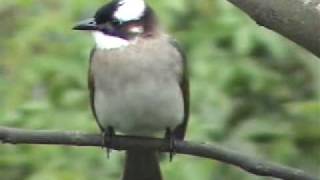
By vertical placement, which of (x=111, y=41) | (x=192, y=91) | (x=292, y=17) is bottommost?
(x=192, y=91)

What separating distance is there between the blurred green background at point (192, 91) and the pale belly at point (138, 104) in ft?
1.75

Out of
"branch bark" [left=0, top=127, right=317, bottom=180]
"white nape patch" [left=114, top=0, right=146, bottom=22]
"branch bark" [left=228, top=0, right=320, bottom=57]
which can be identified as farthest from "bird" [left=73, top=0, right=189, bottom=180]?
"branch bark" [left=228, top=0, right=320, bottom=57]

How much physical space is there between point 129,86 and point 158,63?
0.33 feet

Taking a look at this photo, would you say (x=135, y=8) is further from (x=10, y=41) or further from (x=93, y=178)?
(x=10, y=41)

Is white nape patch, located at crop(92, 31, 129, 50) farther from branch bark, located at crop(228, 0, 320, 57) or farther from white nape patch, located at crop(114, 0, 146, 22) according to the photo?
branch bark, located at crop(228, 0, 320, 57)

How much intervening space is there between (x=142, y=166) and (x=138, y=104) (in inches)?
10.4

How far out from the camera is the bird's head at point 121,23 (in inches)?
88.4

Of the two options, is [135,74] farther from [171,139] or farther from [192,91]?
[192,91]

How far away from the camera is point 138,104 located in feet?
7.43

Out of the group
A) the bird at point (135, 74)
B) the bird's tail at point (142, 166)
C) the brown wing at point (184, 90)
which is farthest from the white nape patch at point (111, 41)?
the bird's tail at point (142, 166)

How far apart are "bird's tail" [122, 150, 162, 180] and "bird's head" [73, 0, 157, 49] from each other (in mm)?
305

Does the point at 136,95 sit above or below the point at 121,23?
below

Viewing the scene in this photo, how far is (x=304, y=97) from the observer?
340cm

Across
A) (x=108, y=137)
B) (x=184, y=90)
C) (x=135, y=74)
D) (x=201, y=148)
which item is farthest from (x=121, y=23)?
(x=201, y=148)
